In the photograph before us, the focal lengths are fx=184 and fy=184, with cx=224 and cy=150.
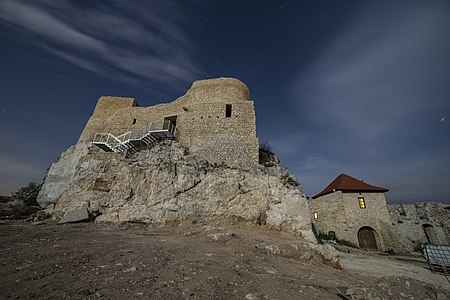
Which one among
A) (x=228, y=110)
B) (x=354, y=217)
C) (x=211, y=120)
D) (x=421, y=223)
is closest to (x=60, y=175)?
(x=211, y=120)

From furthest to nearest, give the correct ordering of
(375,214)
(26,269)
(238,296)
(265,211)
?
(375,214)
(265,211)
(26,269)
(238,296)

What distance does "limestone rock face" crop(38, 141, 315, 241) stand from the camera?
10.0 metres

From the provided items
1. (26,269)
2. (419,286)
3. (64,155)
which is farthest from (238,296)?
(64,155)

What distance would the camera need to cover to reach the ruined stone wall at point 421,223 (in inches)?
733

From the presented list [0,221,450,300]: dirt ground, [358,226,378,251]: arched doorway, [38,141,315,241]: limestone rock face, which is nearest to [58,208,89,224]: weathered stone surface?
[38,141,315,241]: limestone rock face

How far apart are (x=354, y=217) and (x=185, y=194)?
64.8 ft

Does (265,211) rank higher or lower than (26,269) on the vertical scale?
higher

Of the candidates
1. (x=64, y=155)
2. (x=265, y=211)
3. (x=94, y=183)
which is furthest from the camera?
(x=64, y=155)

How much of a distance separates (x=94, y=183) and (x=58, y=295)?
10.3 m

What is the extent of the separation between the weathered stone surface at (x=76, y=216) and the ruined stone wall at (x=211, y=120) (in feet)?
23.6

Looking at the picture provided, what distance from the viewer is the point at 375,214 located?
20.1m

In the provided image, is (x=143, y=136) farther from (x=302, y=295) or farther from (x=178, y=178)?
(x=302, y=295)

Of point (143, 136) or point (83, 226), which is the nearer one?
point (83, 226)

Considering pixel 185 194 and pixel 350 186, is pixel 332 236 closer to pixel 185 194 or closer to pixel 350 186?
pixel 350 186
